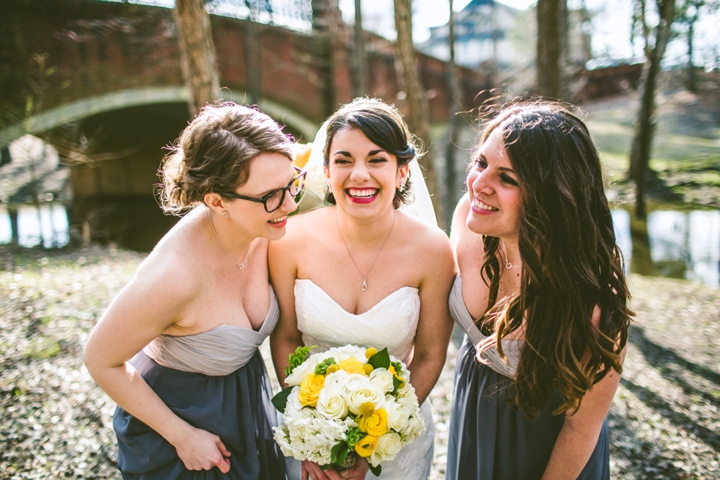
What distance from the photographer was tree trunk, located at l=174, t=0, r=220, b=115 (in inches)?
217

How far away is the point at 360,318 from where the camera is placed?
2393 mm

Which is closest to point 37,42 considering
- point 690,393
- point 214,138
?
point 214,138

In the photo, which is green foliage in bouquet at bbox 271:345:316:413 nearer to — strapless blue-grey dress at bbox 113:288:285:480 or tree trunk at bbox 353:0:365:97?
strapless blue-grey dress at bbox 113:288:285:480

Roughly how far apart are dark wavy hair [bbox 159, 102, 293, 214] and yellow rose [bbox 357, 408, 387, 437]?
3.67 feet

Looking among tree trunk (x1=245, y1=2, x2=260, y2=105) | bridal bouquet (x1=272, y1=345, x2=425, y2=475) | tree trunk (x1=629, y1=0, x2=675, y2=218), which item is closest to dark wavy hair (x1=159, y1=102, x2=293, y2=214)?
bridal bouquet (x1=272, y1=345, x2=425, y2=475)

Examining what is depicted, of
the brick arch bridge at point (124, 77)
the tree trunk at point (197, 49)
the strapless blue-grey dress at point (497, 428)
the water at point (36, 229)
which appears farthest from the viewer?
the water at point (36, 229)

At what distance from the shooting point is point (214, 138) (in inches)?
80.0

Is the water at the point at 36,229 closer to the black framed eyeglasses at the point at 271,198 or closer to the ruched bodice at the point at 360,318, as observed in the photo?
the ruched bodice at the point at 360,318

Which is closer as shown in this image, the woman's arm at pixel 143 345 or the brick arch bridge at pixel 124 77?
the woman's arm at pixel 143 345

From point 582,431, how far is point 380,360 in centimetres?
90

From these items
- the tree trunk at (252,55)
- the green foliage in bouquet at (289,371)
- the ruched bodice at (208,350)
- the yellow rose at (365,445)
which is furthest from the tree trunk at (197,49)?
the tree trunk at (252,55)

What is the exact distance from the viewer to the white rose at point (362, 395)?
183 cm

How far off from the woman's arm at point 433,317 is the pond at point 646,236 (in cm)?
739

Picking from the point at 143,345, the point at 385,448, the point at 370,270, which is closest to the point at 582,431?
the point at 385,448
